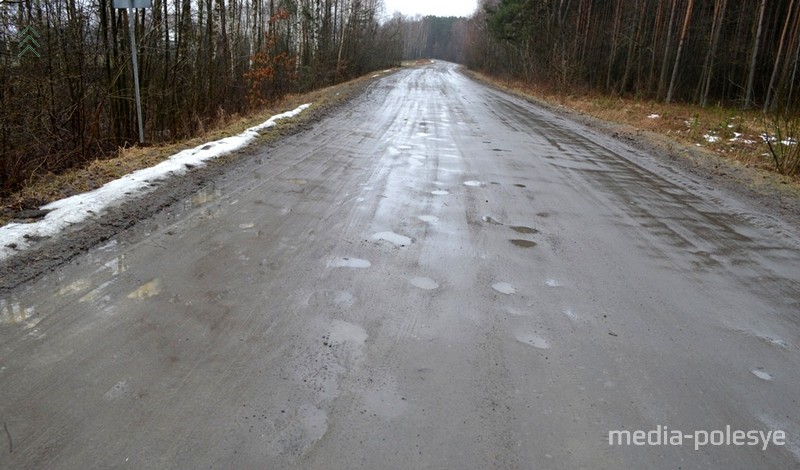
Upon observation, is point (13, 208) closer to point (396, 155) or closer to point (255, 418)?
point (255, 418)

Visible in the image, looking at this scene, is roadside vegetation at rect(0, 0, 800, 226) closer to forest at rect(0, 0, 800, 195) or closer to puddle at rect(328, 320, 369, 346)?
forest at rect(0, 0, 800, 195)

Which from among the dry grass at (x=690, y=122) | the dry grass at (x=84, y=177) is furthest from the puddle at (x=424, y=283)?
the dry grass at (x=690, y=122)

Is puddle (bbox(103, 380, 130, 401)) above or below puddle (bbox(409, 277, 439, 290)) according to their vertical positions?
below

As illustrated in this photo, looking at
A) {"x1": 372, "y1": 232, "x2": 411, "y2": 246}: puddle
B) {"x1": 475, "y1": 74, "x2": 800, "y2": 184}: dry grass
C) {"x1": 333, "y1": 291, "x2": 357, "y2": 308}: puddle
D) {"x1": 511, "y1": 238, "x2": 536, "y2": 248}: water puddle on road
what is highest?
→ {"x1": 475, "y1": 74, "x2": 800, "y2": 184}: dry grass

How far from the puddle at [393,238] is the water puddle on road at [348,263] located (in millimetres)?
551

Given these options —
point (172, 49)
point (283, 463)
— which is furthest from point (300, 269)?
point (172, 49)

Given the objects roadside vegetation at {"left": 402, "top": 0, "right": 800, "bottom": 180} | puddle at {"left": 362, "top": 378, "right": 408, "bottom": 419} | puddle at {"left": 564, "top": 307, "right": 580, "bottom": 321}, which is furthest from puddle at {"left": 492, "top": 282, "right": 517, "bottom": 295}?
roadside vegetation at {"left": 402, "top": 0, "right": 800, "bottom": 180}

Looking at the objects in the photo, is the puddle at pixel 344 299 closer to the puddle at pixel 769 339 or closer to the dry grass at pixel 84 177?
the puddle at pixel 769 339

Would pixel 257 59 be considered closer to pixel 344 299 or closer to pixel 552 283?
pixel 344 299

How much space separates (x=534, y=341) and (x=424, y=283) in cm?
108

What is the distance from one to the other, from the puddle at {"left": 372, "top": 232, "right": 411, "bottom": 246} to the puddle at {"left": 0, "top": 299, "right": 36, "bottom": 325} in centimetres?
282

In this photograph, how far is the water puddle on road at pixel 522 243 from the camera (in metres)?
5.07

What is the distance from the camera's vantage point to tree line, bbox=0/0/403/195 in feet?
24.9

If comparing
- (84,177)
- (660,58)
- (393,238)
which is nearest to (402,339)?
(393,238)
